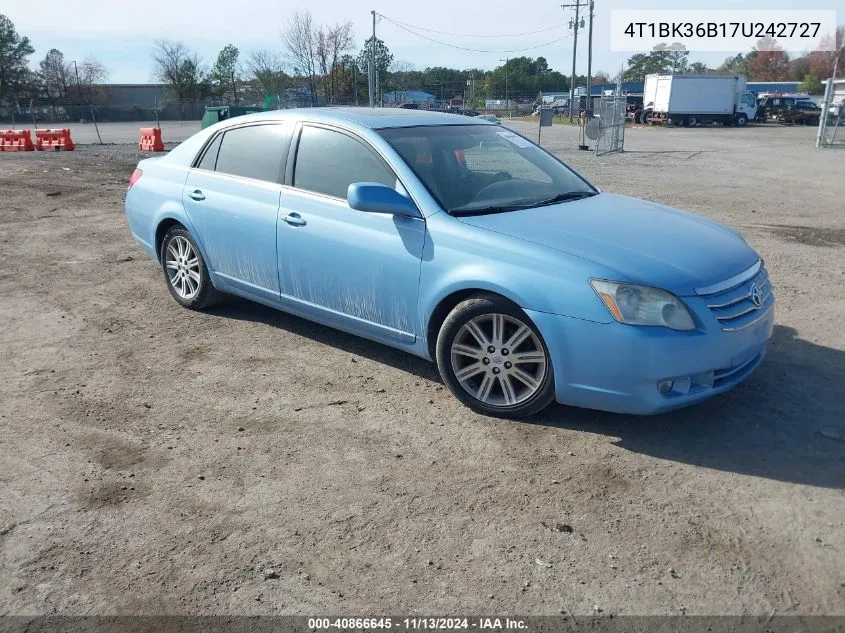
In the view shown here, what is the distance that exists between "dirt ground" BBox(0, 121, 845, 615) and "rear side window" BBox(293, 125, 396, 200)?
121cm

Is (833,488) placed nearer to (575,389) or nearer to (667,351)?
(667,351)

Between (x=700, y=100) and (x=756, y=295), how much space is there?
46.6 metres

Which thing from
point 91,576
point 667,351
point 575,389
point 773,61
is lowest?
point 91,576

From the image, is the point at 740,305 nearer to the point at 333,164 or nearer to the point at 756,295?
the point at 756,295

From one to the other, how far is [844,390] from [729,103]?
46852mm

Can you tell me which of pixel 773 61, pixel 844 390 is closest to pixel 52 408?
pixel 844 390

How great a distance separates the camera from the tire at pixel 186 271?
575cm

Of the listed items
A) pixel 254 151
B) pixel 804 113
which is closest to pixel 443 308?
pixel 254 151

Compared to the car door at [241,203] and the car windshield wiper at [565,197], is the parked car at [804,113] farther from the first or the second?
the car door at [241,203]

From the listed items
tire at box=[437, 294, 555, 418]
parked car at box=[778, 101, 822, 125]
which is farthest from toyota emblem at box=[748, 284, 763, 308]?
parked car at box=[778, 101, 822, 125]

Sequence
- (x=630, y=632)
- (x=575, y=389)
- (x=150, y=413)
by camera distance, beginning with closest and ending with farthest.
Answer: (x=630, y=632) → (x=575, y=389) → (x=150, y=413)

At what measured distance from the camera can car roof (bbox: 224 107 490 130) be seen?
15.7 ft

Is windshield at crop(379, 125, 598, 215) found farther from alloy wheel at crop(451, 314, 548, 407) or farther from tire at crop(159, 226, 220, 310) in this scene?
tire at crop(159, 226, 220, 310)

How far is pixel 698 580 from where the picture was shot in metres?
2.73
